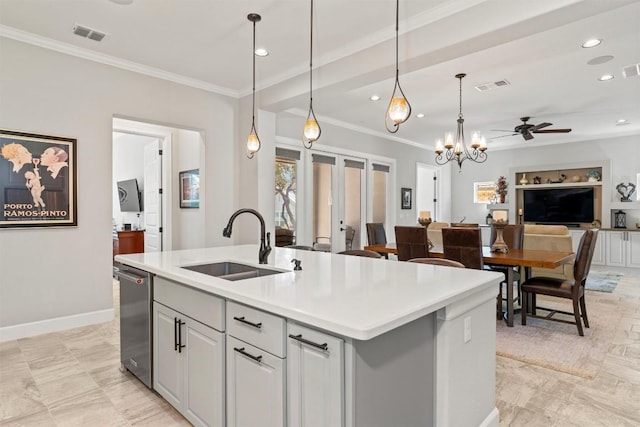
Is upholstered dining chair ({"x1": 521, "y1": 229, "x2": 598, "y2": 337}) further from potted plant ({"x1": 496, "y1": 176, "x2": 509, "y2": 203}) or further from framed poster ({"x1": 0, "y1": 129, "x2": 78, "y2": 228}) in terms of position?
potted plant ({"x1": 496, "y1": 176, "x2": 509, "y2": 203})

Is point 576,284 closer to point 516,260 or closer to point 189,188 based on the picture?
point 516,260

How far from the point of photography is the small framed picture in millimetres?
8047

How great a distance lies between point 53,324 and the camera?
362 centimetres

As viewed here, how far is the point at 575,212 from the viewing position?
812cm

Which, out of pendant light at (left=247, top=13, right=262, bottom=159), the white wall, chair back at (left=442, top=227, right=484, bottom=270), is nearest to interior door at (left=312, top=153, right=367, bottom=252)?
pendant light at (left=247, top=13, right=262, bottom=159)

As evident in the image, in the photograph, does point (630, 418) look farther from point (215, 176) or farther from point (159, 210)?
point (159, 210)

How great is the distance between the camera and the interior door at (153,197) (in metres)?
5.92

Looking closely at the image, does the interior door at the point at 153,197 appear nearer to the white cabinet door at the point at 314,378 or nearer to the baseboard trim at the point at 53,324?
the baseboard trim at the point at 53,324

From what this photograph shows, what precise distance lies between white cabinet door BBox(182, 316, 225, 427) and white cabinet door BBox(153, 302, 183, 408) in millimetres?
93

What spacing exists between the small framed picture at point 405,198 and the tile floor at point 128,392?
198 inches

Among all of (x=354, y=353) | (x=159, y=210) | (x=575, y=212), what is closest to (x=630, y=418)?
(x=354, y=353)

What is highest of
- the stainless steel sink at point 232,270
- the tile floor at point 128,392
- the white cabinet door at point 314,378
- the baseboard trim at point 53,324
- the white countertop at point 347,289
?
the white countertop at point 347,289

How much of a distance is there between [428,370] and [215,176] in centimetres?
393

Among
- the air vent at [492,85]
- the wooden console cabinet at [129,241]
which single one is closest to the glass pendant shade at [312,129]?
the air vent at [492,85]
